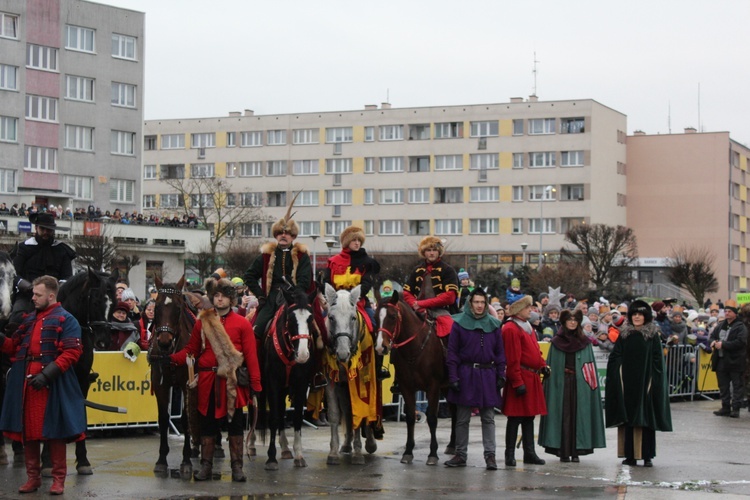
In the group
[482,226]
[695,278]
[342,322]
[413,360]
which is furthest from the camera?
[482,226]

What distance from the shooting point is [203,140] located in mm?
101875

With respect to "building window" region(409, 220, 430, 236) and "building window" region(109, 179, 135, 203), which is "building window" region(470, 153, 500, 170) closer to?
"building window" region(409, 220, 430, 236)

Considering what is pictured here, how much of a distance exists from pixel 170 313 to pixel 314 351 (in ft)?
6.71

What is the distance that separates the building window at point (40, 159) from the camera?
6569cm

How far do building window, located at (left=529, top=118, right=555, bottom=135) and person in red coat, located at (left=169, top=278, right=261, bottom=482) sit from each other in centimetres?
8199

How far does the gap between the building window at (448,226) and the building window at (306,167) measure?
447 inches

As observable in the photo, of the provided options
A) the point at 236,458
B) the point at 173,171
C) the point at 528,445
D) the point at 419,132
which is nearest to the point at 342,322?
the point at 236,458

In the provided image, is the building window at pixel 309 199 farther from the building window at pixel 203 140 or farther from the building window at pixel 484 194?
the building window at pixel 484 194

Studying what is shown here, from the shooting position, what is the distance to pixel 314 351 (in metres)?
13.5

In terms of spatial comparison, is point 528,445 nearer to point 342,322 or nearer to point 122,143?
point 342,322

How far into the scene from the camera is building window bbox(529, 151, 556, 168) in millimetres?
92688

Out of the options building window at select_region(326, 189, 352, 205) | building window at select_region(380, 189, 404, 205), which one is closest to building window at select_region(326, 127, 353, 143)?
building window at select_region(326, 189, 352, 205)

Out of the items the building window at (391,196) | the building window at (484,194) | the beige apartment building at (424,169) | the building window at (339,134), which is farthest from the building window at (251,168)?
the building window at (484,194)

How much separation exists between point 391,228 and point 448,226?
15.5 ft
